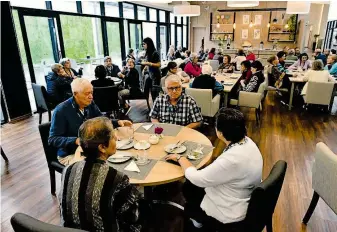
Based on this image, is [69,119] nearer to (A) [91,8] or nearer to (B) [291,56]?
(A) [91,8]

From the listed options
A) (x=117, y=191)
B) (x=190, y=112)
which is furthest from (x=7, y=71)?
(x=117, y=191)

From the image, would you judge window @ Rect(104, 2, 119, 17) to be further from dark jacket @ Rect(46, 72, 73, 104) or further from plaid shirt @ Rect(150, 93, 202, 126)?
plaid shirt @ Rect(150, 93, 202, 126)

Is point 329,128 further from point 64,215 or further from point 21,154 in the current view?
point 21,154

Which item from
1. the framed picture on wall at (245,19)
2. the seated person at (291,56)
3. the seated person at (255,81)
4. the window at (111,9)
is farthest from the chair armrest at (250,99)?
the framed picture on wall at (245,19)

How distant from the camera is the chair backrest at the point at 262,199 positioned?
1393mm

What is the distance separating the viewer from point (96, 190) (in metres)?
1.22

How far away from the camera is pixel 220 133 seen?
164 centimetres

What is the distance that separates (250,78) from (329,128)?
5.67ft

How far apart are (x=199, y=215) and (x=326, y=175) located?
1023mm

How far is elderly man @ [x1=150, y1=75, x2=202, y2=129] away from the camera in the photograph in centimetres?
280

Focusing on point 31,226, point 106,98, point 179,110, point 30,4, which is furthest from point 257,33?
point 31,226

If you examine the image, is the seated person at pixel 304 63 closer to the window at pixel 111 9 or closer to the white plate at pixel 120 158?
the window at pixel 111 9

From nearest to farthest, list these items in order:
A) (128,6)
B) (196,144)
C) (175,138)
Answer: (196,144)
(175,138)
(128,6)

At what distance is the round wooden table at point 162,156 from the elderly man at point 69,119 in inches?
16.5
